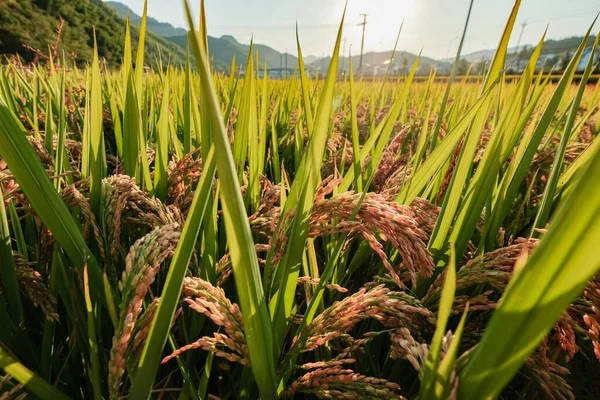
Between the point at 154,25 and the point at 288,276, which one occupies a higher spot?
the point at 154,25

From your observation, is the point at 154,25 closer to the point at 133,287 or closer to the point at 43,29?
the point at 43,29

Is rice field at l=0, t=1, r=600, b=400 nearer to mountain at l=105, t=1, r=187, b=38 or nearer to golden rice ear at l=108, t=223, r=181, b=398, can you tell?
golden rice ear at l=108, t=223, r=181, b=398

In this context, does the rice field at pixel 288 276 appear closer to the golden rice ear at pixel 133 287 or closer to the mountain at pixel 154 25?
the golden rice ear at pixel 133 287

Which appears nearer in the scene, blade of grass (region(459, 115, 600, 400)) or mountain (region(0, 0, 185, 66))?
blade of grass (region(459, 115, 600, 400))

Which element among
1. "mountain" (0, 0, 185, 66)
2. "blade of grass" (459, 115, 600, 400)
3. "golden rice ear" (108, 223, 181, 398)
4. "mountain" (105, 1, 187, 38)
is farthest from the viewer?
"mountain" (0, 0, 185, 66)

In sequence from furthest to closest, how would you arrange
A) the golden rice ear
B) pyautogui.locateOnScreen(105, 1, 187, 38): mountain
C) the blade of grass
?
1. pyautogui.locateOnScreen(105, 1, 187, 38): mountain
2. the golden rice ear
3. the blade of grass

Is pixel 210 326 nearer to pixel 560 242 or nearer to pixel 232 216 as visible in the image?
pixel 232 216

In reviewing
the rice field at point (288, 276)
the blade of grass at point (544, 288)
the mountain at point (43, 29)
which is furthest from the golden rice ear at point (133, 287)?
the mountain at point (43, 29)

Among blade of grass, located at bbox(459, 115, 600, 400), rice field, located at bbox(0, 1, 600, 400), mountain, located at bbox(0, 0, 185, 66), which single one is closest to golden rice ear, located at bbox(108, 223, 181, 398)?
rice field, located at bbox(0, 1, 600, 400)

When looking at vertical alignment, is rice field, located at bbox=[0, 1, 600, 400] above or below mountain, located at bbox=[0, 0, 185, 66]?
below

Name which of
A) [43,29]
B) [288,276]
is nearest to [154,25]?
[43,29]

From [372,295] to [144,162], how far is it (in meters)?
0.69

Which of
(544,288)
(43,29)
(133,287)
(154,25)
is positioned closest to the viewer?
(544,288)

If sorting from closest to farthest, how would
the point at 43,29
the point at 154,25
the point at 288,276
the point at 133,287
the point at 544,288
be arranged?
the point at 544,288
the point at 133,287
the point at 288,276
the point at 43,29
the point at 154,25
